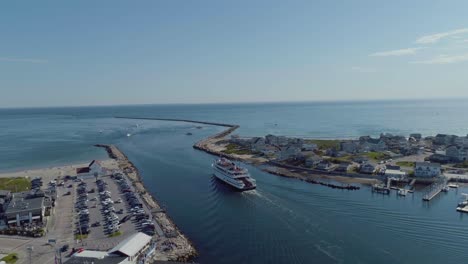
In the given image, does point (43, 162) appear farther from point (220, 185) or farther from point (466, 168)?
point (466, 168)

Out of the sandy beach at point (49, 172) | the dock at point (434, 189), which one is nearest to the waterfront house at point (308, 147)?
the dock at point (434, 189)

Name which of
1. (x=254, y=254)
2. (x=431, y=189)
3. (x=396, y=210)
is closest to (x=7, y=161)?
(x=254, y=254)

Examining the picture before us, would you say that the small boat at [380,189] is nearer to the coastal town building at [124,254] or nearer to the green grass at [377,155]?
the green grass at [377,155]

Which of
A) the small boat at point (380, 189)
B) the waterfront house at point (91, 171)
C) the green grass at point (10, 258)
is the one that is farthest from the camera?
the waterfront house at point (91, 171)

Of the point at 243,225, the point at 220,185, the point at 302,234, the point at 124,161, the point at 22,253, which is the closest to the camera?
the point at 22,253

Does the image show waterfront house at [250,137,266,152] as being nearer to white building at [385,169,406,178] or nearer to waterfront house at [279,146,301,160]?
waterfront house at [279,146,301,160]

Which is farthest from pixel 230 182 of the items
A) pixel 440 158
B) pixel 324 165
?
pixel 440 158
